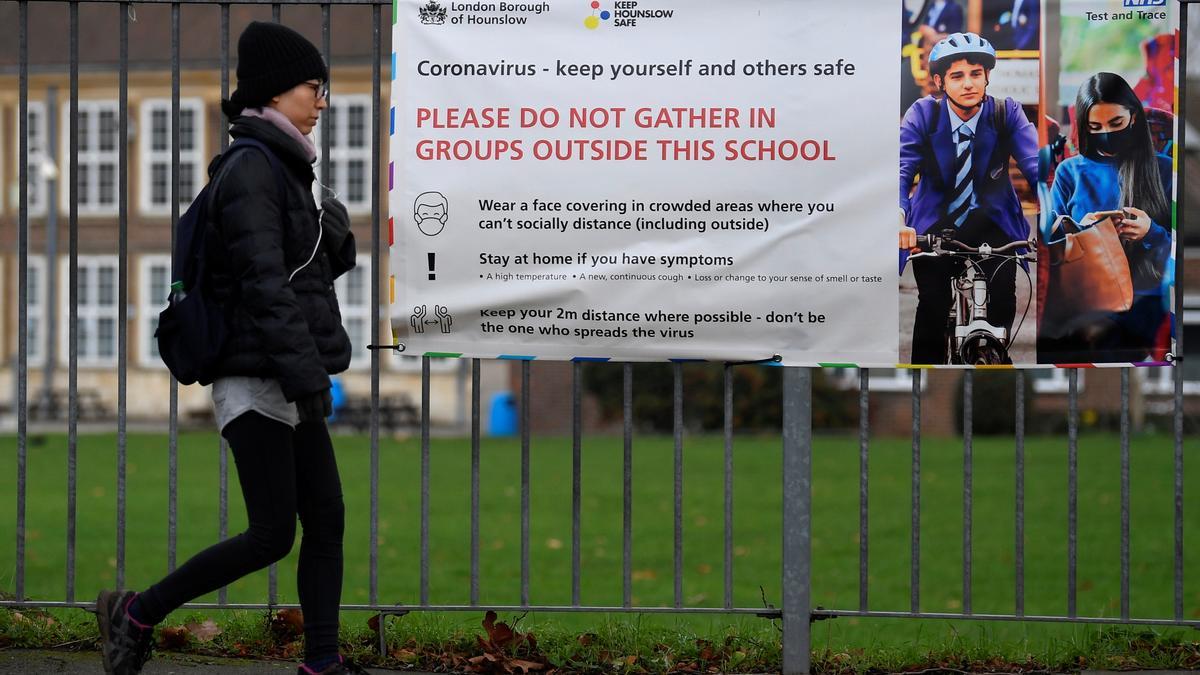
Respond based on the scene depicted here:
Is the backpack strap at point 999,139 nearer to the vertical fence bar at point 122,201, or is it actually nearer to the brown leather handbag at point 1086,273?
the brown leather handbag at point 1086,273

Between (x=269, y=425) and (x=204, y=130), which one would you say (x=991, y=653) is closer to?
(x=269, y=425)

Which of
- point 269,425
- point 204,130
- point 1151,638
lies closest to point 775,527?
point 1151,638

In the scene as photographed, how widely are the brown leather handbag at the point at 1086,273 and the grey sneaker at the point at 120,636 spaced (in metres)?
3.00

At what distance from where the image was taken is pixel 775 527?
44.1ft

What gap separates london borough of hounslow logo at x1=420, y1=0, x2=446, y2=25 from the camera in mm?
4809

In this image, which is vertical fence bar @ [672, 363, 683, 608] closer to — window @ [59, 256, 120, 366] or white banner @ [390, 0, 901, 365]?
white banner @ [390, 0, 901, 365]

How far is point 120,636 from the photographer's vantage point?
4.08m

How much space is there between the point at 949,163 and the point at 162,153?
32.7 metres

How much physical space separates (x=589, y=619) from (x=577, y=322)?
12.7 feet

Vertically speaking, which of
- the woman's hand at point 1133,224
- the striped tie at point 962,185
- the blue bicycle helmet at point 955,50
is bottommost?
the woman's hand at point 1133,224

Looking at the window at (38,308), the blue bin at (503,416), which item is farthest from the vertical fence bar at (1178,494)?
the window at (38,308)

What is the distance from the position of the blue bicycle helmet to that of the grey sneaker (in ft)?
9.74

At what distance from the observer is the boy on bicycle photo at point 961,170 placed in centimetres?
469

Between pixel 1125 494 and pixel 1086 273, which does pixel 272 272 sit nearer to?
pixel 1086 273
